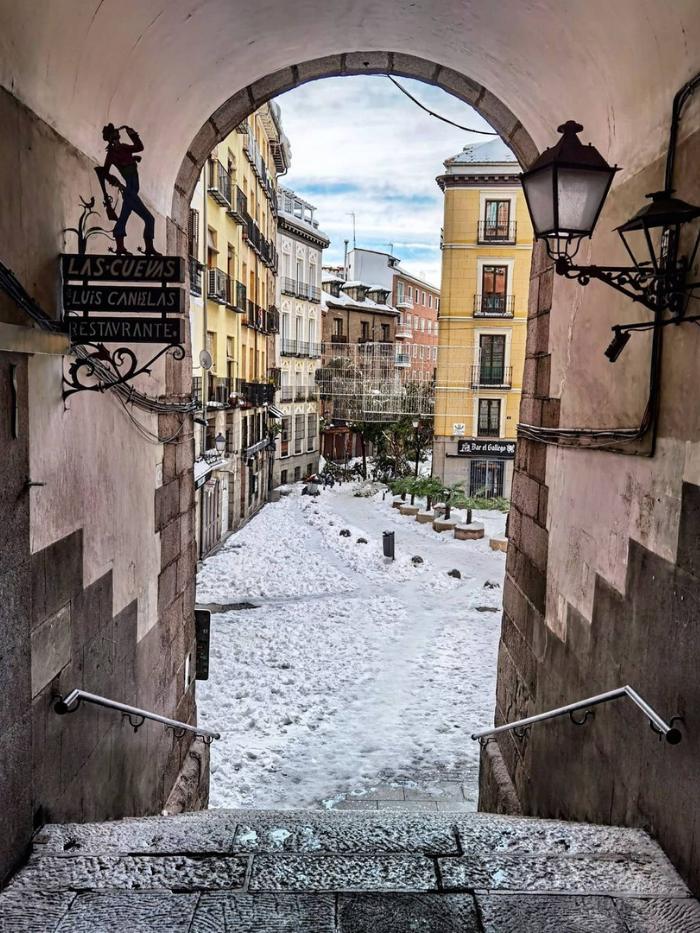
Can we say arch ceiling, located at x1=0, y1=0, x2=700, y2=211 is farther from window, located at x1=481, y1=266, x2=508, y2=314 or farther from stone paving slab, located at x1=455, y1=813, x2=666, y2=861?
window, located at x1=481, y1=266, x2=508, y2=314

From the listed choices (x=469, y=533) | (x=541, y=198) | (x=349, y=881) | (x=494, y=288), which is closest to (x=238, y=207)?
(x=494, y=288)

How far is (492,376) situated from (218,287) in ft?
37.9

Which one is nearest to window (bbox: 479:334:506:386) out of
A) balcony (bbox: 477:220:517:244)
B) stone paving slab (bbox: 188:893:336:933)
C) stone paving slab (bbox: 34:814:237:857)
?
balcony (bbox: 477:220:517:244)

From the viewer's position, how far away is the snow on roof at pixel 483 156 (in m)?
25.3

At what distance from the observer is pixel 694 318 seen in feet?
11.0

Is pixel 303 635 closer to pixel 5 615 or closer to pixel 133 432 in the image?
pixel 133 432

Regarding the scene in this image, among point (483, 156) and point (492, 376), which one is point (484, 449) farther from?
point (483, 156)

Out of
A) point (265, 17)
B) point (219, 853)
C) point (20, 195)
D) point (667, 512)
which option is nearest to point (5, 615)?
point (219, 853)

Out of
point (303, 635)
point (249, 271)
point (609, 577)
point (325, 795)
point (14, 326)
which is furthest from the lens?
point (249, 271)

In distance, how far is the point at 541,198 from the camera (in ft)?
12.8

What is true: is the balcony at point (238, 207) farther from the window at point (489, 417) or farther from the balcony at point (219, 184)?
the window at point (489, 417)

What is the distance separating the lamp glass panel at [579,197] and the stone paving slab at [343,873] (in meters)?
3.12

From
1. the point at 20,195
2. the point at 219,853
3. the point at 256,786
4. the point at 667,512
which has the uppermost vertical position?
the point at 20,195

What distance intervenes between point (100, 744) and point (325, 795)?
319 cm
